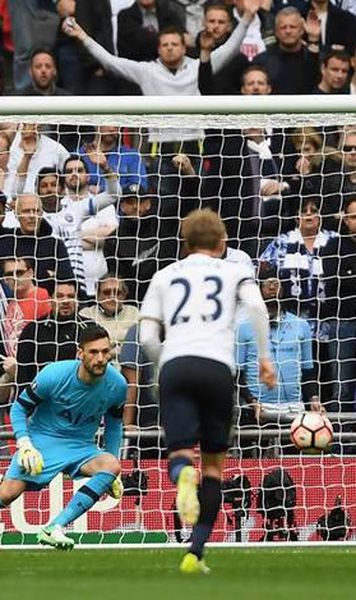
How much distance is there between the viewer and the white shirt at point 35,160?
41.2 feet

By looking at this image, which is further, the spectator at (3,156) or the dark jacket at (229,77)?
the dark jacket at (229,77)

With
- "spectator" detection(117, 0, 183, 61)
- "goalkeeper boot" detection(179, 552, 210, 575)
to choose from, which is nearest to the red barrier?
"goalkeeper boot" detection(179, 552, 210, 575)

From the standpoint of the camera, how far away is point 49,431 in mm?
11320

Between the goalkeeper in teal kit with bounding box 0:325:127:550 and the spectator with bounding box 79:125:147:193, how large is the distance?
2.14m

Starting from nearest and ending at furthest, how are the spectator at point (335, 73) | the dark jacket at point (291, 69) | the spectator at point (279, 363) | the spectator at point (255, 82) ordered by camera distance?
the spectator at point (279, 363) → the spectator at point (255, 82) → the spectator at point (335, 73) → the dark jacket at point (291, 69)

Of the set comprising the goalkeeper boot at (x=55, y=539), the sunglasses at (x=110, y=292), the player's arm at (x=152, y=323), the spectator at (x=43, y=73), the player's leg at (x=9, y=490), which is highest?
the spectator at (x=43, y=73)

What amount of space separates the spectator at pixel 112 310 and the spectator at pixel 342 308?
4.93 feet

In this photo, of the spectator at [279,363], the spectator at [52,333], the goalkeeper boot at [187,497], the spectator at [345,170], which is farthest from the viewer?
the spectator at [345,170]

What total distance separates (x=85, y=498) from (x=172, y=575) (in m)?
2.00

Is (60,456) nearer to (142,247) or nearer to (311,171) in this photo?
(142,247)

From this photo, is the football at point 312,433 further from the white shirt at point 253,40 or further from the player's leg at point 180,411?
the white shirt at point 253,40

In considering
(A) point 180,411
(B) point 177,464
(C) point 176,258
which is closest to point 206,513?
(B) point 177,464

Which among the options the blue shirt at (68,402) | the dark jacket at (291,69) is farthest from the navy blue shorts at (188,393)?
the dark jacket at (291,69)

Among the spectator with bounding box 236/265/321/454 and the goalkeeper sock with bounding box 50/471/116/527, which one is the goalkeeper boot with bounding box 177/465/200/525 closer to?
the goalkeeper sock with bounding box 50/471/116/527
